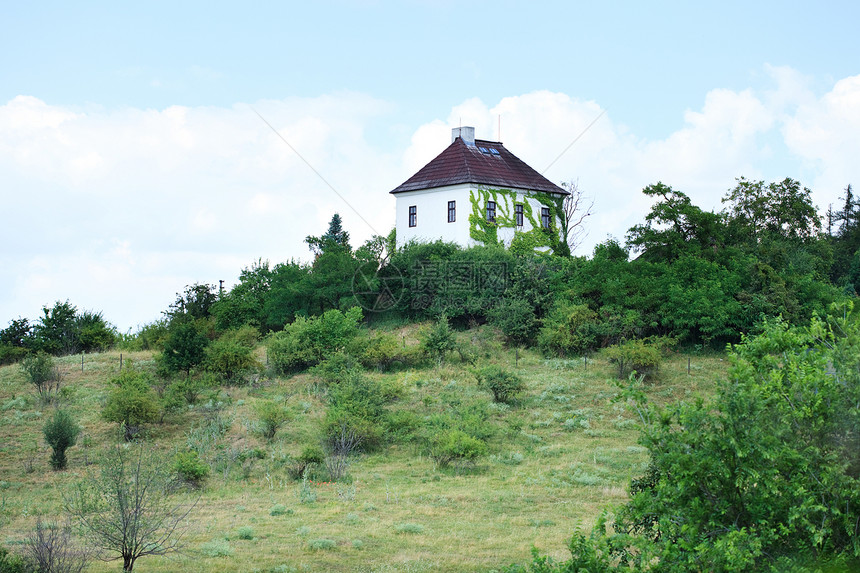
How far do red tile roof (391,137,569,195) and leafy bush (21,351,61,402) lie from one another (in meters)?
21.1

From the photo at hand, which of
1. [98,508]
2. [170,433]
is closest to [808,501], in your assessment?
[98,508]

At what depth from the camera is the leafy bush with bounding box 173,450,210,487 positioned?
66.3ft

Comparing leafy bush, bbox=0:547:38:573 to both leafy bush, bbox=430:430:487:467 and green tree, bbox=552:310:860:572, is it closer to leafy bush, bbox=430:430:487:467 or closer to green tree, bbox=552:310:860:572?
green tree, bbox=552:310:860:572

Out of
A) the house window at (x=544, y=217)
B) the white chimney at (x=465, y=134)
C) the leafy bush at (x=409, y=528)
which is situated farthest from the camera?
the white chimney at (x=465, y=134)

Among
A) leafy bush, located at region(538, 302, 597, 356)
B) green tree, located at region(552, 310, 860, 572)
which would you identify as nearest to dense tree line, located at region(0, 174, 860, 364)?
leafy bush, located at region(538, 302, 597, 356)

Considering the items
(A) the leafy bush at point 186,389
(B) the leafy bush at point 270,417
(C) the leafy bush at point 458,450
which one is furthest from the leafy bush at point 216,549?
(A) the leafy bush at point 186,389

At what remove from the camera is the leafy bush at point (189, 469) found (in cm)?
2020

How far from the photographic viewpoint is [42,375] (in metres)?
31.7

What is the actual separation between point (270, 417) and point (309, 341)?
883 cm

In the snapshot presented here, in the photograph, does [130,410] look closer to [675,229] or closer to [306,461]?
[306,461]

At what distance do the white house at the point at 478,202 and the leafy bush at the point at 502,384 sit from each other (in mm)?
15042

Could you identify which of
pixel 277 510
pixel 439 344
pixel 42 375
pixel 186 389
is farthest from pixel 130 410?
Result: pixel 439 344

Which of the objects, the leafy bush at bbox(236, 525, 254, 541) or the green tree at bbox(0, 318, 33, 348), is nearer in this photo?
the leafy bush at bbox(236, 525, 254, 541)

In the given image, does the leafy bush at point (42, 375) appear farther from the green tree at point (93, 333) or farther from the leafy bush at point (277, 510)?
the leafy bush at point (277, 510)
